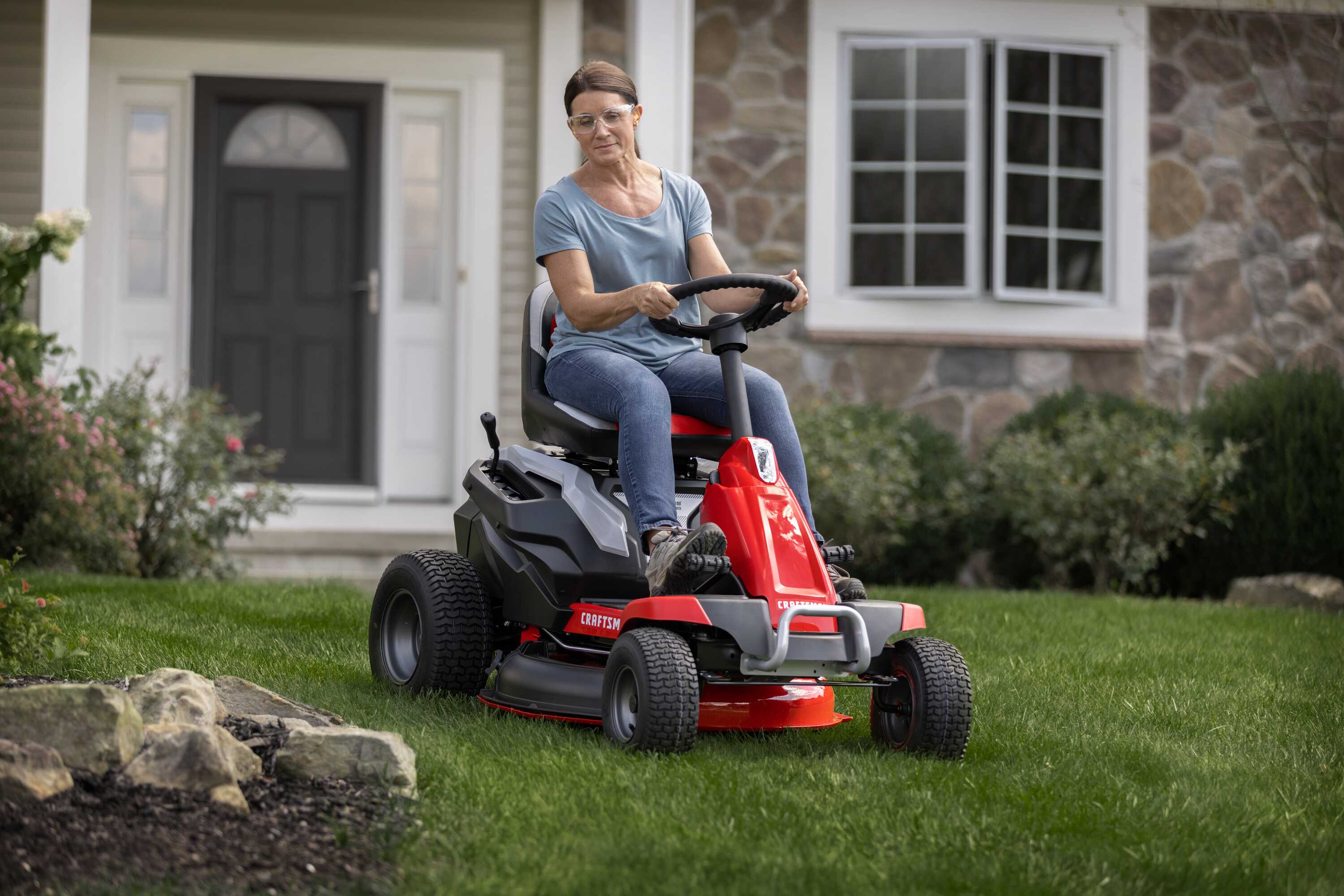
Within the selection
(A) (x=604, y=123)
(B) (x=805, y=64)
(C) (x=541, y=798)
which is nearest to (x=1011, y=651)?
(A) (x=604, y=123)

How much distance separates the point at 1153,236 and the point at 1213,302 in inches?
19.8

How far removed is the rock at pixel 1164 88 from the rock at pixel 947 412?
79.4 inches

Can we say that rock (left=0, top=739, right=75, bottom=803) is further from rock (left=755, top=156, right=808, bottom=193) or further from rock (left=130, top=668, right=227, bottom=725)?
rock (left=755, top=156, right=808, bottom=193)

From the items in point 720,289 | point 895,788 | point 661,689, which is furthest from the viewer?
point 720,289

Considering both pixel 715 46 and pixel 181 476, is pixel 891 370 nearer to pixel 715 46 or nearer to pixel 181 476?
pixel 715 46

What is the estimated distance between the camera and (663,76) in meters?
7.07

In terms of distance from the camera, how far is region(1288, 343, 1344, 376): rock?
8.40 metres

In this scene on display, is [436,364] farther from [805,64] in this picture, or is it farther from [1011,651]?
[1011,651]

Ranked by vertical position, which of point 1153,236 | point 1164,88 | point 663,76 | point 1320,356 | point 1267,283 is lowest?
point 1320,356

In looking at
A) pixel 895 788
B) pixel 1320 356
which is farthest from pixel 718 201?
pixel 895 788

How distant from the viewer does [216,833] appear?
2.27 meters

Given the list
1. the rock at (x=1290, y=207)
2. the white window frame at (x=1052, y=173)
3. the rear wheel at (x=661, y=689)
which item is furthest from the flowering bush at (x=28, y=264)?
the rock at (x=1290, y=207)

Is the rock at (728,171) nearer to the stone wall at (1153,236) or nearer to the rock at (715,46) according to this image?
the stone wall at (1153,236)

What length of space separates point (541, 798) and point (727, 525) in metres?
0.76
